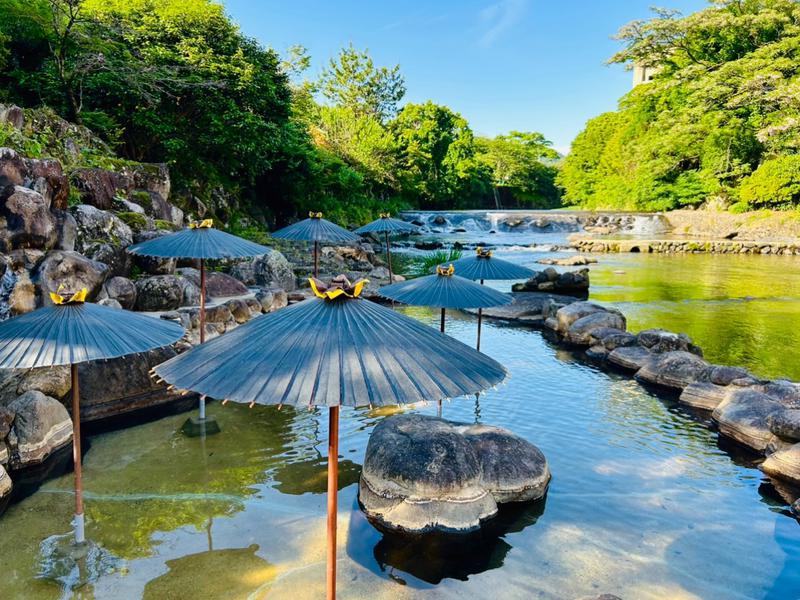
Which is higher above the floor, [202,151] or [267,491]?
[202,151]

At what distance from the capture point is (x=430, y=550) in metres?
4.30

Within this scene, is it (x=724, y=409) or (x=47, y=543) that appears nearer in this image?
(x=47, y=543)

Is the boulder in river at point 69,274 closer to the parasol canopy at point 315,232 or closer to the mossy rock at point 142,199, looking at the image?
the parasol canopy at point 315,232

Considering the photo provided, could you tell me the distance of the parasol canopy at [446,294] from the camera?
6.21 meters

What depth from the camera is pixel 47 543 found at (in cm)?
429

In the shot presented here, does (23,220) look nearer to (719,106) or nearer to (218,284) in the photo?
(218,284)

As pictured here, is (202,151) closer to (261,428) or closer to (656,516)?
(261,428)

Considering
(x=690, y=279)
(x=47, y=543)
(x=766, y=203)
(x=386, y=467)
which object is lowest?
(x=47, y=543)

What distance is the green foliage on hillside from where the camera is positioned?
27.4 metres

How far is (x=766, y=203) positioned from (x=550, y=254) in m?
14.6

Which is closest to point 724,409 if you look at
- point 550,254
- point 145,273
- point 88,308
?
point 88,308

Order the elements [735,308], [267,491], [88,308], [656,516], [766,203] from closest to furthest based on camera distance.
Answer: [88,308], [656,516], [267,491], [735,308], [766,203]

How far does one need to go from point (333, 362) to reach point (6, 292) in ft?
20.1

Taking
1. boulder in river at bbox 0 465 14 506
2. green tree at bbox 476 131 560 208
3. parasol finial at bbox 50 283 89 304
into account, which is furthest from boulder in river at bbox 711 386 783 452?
green tree at bbox 476 131 560 208
